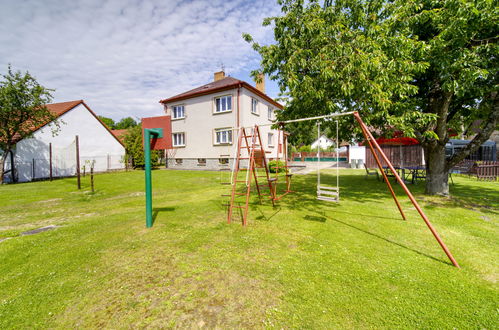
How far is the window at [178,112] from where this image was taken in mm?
23688

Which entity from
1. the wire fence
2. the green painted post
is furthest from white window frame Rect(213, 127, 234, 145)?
the green painted post

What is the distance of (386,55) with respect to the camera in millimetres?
6527

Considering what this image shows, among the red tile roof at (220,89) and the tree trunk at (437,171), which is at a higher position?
the red tile roof at (220,89)

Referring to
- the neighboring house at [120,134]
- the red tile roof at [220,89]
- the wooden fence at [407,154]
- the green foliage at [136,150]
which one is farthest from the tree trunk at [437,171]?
the neighboring house at [120,134]

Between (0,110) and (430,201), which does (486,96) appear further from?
(0,110)

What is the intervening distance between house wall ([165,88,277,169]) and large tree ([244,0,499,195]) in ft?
39.4

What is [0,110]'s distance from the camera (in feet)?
47.0

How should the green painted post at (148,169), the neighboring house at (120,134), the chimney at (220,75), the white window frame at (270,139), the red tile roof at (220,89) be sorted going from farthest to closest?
the neighboring house at (120,134)
the chimney at (220,75)
the white window frame at (270,139)
the red tile roof at (220,89)
the green painted post at (148,169)

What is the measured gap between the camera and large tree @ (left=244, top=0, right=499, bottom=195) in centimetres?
583

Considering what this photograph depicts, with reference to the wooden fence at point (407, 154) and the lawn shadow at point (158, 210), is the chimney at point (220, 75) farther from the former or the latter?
the lawn shadow at point (158, 210)

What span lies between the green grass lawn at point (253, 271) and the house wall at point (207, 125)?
14.6m

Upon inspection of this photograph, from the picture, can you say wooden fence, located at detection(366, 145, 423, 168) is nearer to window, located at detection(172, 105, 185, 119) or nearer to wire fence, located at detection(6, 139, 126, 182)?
window, located at detection(172, 105, 185, 119)

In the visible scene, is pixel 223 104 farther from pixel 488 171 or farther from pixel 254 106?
pixel 488 171

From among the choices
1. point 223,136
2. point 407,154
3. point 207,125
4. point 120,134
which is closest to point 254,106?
point 223,136
